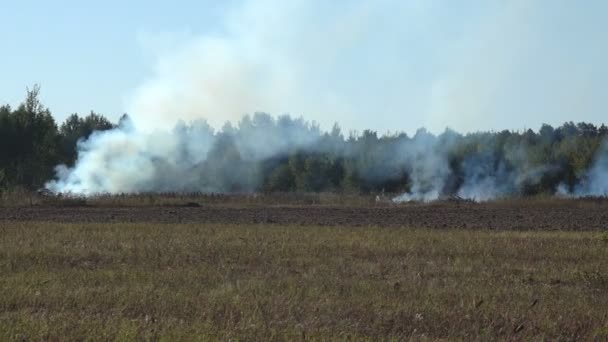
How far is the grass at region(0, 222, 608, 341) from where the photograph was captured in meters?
8.24

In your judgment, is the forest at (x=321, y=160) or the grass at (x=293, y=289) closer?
the grass at (x=293, y=289)

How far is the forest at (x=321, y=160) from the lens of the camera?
212 ft

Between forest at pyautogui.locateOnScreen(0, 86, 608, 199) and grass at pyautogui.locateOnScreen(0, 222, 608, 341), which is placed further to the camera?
forest at pyautogui.locateOnScreen(0, 86, 608, 199)

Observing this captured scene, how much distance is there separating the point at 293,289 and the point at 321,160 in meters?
67.3

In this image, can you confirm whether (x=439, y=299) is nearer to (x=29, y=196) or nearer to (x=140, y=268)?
(x=140, y=268)

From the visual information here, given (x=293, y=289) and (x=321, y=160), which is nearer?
(x=293, y=289)

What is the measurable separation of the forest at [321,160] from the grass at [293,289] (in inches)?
1844

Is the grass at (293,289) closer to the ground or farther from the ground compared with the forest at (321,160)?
closer to the ground

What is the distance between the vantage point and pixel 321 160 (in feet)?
257

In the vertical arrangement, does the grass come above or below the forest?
below

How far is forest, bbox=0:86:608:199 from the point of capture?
64.5 metres

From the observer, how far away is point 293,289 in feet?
36.1

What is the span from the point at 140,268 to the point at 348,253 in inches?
208

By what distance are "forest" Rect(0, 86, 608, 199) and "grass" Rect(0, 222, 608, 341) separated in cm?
4685
